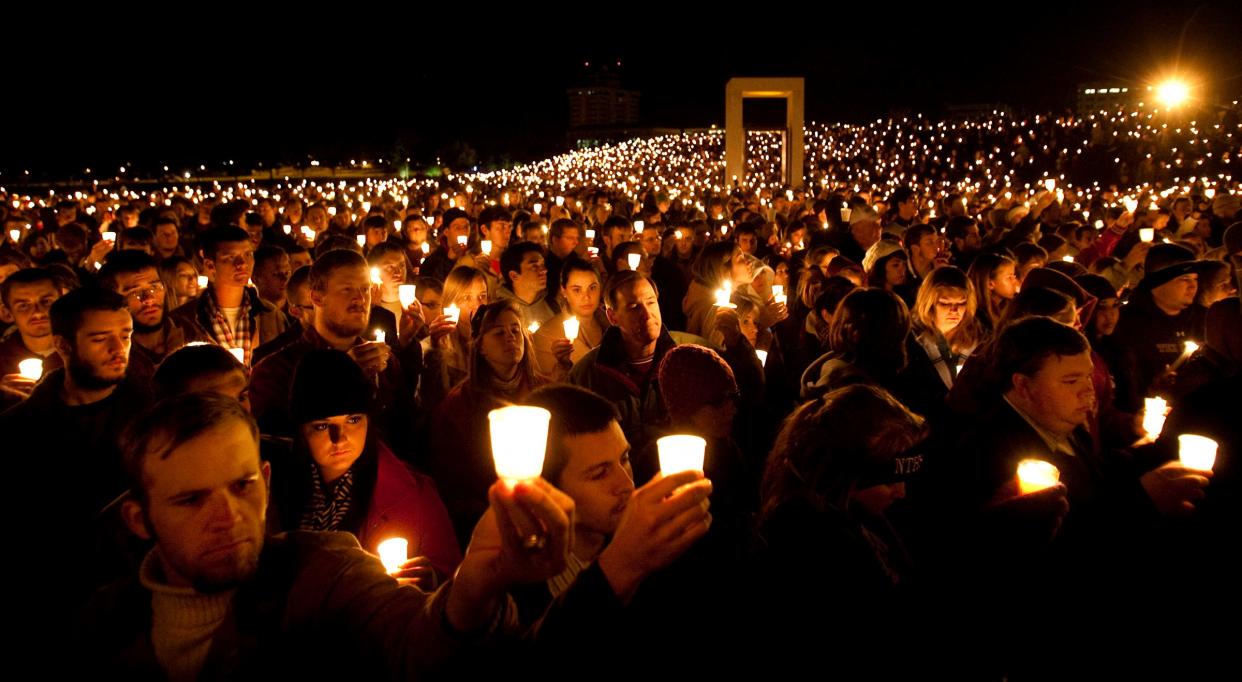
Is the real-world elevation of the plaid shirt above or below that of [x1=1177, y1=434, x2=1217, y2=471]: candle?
above

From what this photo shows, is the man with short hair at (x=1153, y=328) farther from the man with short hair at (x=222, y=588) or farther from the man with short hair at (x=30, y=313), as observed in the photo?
the man with short hair at (x=30, y=313)

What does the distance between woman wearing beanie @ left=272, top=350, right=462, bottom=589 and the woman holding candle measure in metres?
2.44

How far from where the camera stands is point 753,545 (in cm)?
242

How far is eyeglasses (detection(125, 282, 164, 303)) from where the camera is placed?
198 inches

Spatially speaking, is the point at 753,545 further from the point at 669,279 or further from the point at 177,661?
the point at 669,279

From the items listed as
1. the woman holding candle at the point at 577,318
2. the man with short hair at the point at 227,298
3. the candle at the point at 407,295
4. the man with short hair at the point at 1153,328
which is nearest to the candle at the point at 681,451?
the woman holding candle at the point at 577,318

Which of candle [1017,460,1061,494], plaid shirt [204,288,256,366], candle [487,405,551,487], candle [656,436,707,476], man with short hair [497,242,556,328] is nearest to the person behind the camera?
candle [487,405,551,487]

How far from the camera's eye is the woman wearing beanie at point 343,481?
306 centimetres

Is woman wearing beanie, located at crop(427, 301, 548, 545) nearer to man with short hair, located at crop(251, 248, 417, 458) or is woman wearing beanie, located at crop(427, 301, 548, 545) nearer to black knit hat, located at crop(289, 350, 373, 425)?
man with short hair, located at crop(251, 248, 417, 458)

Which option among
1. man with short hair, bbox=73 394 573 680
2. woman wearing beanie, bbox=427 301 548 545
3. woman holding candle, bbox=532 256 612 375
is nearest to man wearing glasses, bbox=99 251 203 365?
woman wearing beanie, bbox=427 301 548 545

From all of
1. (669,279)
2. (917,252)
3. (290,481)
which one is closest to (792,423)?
(290,481)

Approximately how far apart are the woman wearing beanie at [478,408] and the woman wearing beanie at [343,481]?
519 mm

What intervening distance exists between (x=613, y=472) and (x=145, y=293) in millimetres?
3826

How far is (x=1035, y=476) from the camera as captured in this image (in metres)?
2.87
